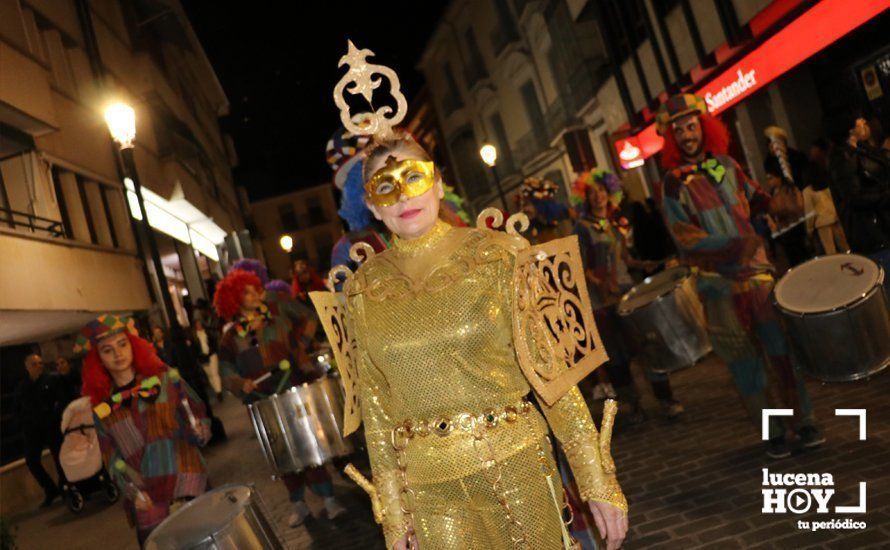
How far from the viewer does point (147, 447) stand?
5.27 meters

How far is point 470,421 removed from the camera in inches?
98.5

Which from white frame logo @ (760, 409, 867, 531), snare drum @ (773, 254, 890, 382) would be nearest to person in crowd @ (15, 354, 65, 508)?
white frame logo @ (760, 409, 867, 531)

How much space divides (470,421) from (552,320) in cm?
42

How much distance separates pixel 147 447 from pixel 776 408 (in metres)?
4.09

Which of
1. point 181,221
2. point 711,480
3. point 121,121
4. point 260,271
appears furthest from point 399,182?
point 181,221

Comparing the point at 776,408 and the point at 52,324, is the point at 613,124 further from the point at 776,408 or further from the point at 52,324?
the point at 776,408

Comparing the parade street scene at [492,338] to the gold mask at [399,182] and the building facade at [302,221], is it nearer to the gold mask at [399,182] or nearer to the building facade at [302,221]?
the gold mask at [399,182]

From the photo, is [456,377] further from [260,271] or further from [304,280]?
[304,280]

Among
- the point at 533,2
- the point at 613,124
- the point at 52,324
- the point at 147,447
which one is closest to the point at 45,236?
the point at 52,324

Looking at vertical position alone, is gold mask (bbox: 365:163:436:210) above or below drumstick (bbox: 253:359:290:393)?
above

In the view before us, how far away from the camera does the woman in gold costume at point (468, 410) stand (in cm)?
248

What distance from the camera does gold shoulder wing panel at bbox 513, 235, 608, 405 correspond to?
2.48 meters

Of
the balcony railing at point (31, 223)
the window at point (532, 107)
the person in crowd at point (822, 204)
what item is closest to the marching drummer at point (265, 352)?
the person in crowd at point (822, 204)

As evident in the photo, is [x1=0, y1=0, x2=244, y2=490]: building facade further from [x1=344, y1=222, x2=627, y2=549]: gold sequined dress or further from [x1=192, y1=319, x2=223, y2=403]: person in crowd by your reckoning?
[x1=344, y1=222, x2=627, y2=549]: gold sequined dress
